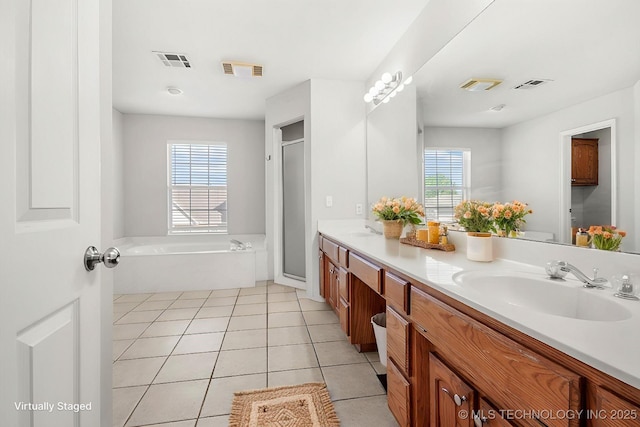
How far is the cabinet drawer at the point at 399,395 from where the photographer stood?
1199 millimetres

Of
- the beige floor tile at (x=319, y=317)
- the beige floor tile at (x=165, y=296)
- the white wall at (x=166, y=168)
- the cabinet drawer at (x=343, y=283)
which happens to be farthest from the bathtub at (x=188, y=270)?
the cabinet drawer at (x=343, y=283)

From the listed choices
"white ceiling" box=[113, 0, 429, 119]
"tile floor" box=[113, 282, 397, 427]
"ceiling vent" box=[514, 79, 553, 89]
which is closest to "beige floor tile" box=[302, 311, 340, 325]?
"tile floor" box=[113, 282, 397, 427]

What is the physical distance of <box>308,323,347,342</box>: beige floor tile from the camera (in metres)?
2.33

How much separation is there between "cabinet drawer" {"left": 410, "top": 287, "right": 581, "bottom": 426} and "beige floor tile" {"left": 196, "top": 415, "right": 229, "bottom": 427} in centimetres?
112

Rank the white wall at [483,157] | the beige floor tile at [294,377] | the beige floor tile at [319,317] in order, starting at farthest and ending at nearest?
the beige floor tile at [319,317] → the beige floor tile at [294,377] → the white wall at [483,157]

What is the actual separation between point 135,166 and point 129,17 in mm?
2819

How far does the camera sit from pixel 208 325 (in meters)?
2.61

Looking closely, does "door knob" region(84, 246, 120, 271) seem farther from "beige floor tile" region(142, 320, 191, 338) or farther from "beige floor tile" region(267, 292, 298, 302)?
"beige floor tile" region(267, 292, 298, 302)

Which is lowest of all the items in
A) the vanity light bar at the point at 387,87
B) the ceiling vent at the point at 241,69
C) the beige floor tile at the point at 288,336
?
the beige floor tile at the point at 288,336

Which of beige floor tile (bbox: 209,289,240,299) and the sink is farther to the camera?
beige floor tile (bbox: 209,289,240,299)

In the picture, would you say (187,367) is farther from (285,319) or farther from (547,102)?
(547,102)

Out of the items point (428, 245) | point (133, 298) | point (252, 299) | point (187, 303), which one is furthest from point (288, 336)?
point (133, 298)

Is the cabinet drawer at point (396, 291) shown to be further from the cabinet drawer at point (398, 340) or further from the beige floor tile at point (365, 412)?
the beige floor tile at point (365, 412)

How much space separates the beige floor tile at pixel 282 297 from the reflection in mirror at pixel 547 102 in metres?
2.35
